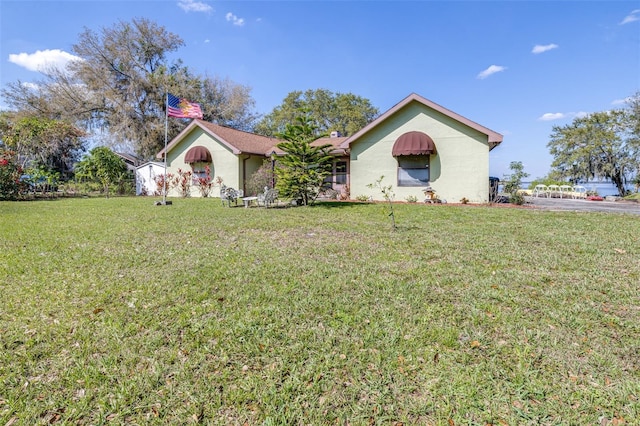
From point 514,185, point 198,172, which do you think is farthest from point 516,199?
point 198,172

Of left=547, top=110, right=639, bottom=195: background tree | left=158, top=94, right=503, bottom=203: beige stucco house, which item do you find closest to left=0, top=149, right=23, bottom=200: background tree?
left=158, top=94, right=503, bottom=203: beige stucco house

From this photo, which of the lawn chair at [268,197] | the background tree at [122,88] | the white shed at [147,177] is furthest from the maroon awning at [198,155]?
the background tree at [122,88]

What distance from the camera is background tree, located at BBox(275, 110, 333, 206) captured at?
11844mm

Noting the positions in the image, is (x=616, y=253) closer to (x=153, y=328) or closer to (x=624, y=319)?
(x=624, y=319)

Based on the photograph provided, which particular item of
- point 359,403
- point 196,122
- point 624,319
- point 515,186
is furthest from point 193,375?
point 196,122

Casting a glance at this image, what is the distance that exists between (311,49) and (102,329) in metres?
19.7

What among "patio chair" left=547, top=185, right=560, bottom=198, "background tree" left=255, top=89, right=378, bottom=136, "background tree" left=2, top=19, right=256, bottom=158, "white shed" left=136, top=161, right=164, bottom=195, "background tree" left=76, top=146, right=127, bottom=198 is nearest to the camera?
"background tree" left=76, top=146, right=127, bottom=198

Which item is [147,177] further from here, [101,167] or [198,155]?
[198,155]

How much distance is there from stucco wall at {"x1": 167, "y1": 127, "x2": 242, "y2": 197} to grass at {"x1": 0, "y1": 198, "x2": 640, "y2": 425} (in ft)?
44.1

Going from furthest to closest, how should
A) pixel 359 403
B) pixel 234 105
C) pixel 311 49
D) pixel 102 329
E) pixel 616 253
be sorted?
pixel 234 105
pixel 311 49
pixel 616 253
pixel 102 329
pixel 359 403

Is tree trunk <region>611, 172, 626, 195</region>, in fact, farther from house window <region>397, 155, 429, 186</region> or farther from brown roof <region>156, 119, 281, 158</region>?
brown roof <region>156, 119, 281, 158</region>

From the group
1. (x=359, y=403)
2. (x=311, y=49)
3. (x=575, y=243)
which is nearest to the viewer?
(x=359, y=403)

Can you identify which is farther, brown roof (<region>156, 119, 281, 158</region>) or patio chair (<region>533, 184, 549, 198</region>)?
patio chair (<region>533, 184, 549, 198</region>)

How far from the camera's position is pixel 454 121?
14.5 m
